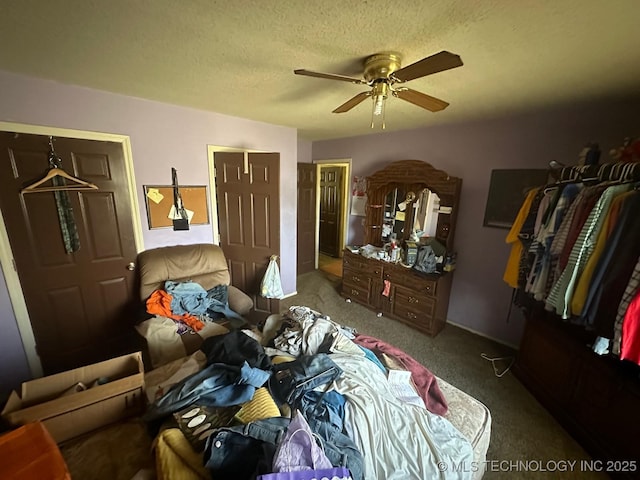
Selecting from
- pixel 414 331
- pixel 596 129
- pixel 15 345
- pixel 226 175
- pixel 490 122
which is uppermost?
pixel 490 122

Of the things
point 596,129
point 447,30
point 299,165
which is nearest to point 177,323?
point 447,30

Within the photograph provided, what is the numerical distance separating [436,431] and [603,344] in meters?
1.24

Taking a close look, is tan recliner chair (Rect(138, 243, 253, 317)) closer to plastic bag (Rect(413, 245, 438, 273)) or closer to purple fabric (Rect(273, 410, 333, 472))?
purple fabric (Rect(273, 410, 333, 472))

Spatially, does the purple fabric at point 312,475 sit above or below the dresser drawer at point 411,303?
above

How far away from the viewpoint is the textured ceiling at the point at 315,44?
1.04 meters

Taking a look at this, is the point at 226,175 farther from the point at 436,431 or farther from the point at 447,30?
the point at 436,431

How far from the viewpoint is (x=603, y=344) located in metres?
1.54

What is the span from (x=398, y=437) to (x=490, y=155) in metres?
2.82

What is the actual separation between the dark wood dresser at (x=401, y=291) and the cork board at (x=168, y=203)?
1.96 m

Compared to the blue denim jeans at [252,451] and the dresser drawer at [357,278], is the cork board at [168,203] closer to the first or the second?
the dresser drawer at [357,278]

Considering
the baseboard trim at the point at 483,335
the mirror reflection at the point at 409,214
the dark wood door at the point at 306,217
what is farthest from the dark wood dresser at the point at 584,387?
the dark wood door at the point at 306,217

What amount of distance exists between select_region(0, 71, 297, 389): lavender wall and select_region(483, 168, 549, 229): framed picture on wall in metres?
2.38

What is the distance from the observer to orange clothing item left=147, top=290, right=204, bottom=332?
2.16m

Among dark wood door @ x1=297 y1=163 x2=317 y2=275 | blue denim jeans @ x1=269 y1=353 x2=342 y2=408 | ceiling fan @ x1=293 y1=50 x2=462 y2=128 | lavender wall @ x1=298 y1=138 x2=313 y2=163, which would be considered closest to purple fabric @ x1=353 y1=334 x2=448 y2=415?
blue denim jeans @ x1=269 y1=353 x2=342 y2=408
